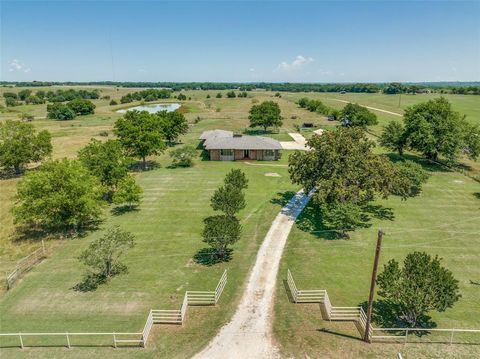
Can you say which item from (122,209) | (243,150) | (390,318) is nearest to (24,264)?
(122,209)

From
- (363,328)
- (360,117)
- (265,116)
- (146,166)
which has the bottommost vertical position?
(363,328)

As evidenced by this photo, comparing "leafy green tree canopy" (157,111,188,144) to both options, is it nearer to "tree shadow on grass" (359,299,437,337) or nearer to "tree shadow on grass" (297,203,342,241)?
"tree shadow on grass" (297,203,342,241)

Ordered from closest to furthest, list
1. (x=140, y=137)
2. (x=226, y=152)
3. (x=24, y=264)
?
→ 1. (x=24, y=264)
2. (x=140, y=137)
3. (x=226, y=152)

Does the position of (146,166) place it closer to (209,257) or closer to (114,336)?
(209,257)

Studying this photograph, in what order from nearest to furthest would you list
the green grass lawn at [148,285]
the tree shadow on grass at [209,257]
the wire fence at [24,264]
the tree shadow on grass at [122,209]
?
the green grass lawn at [148,285] < the wire fence at [24,264] < the tree shadow on grass at [209,257] < the tree shadow on grass at [122,209]

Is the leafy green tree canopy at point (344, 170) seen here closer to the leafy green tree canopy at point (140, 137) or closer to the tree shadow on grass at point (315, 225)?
the tree shadow on grass at point (315, 225)

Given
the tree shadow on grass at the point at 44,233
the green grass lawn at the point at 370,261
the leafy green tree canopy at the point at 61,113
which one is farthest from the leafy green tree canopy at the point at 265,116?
the leafy green tree canopy at the point at 61,113
